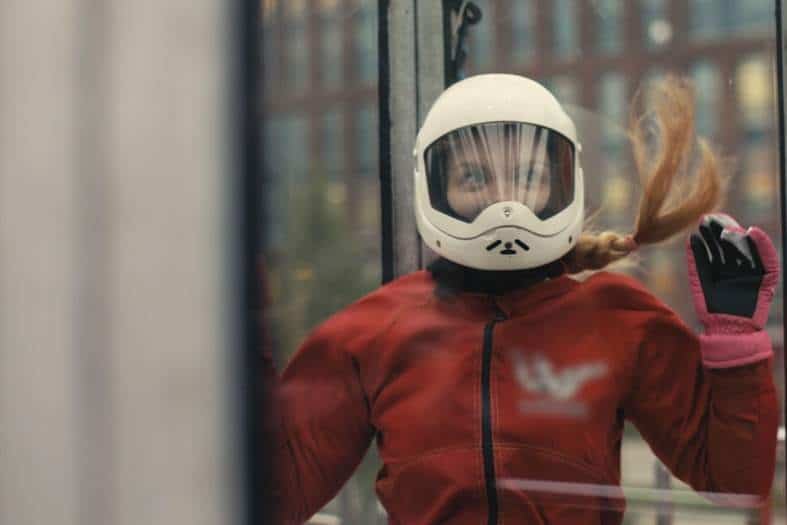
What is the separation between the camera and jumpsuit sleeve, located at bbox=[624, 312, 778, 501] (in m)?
1.41

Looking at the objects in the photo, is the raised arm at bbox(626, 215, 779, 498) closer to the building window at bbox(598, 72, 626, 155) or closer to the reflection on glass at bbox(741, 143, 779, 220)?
the reflection on glass at bbox(741, 143, 779, 220)

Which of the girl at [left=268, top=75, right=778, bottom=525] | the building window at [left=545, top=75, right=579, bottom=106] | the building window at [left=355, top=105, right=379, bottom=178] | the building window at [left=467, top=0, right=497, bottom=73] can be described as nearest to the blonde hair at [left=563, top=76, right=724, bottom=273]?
the girl at [left=268, top=75, right=778, bottom=525]

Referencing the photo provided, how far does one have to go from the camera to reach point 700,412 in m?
1.52

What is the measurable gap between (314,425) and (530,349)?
38cm

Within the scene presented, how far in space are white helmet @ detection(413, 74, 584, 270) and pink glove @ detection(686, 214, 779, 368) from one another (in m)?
0.21

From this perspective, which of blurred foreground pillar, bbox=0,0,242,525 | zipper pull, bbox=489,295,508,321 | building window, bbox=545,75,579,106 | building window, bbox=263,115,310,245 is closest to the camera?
blurred foreground pillar, bbox=0,0,242,525

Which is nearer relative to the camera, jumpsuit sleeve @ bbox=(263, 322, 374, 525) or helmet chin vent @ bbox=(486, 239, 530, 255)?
jumpsuit sleeve @ bbox=(263, 322, 374, 525)

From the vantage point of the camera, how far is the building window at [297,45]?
4.43 ft

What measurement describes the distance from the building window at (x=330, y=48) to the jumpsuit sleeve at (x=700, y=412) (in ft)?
1.99

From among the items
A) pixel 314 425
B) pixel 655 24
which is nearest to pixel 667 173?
pixel 655 24

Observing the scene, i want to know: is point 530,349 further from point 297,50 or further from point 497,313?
point 297,50

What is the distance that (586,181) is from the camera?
5.15ft

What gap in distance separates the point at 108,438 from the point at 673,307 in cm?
83

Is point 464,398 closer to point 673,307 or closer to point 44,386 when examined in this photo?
point 673,307
